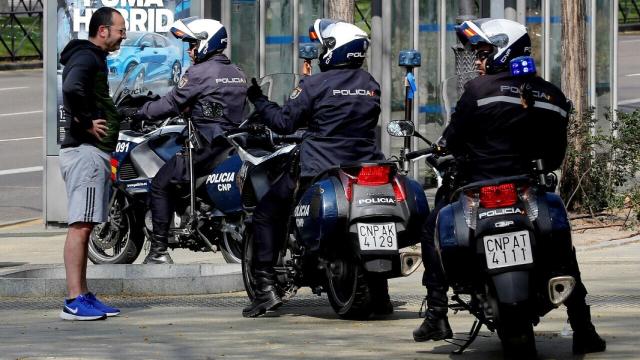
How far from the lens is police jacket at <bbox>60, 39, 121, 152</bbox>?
31.2 ft

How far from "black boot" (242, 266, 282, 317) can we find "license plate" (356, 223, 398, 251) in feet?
2.72

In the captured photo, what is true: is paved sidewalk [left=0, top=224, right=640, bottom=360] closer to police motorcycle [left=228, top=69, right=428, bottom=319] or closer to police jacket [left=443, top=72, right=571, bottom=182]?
police motorcycle [left=228, top=69, right=428, bottom=319]

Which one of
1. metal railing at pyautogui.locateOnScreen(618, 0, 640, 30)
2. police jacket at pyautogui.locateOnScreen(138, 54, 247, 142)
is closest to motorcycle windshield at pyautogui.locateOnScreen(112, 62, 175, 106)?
police jacket at pyautogui.locateOnScreen(138, 54, 247, 142)

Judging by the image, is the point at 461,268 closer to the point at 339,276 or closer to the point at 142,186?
the point at 339,276

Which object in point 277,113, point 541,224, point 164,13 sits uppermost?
point 164,13

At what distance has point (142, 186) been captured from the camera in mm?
12164

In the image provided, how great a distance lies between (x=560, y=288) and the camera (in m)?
7.27

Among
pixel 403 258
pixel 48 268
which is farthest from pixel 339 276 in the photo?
pixel 48 268

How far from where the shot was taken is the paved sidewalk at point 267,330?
7.93 m

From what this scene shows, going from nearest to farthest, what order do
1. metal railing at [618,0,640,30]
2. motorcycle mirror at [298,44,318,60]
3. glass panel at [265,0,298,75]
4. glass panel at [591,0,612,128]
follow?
motorcycle mirror at [298,44,318,60]
glass panel at [265,0,298,75]
glass panel at [591,0,612,128]
metal railing at [618,0,640,30]

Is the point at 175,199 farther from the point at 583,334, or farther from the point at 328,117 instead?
the point at 583,334

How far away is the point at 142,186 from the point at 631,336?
Result: 5.01m

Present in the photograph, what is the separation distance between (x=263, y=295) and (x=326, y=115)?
3.80 ft

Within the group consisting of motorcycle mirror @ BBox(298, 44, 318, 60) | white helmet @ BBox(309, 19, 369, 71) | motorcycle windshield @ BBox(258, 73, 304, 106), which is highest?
motorcycle mirror @ BBox(298, 44, 318, 60)
